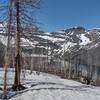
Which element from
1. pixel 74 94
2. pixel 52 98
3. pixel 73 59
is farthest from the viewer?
pixel 73 59

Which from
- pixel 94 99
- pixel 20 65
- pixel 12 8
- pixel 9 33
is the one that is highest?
pixel 12 8

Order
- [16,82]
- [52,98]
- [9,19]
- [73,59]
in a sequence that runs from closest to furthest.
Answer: [52,98] → [9,19] → [16,82] → [73,59]

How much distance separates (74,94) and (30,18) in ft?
26.5

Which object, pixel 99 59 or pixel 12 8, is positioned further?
pixel 99 59

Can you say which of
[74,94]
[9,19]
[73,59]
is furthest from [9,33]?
[73,59]

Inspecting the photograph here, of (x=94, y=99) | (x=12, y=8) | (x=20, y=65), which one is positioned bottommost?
(x=94, y=99)

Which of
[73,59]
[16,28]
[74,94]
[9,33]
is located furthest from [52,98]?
[73,59]

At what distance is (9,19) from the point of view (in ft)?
84.8

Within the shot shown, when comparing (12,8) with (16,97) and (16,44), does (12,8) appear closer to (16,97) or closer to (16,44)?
(16,44)

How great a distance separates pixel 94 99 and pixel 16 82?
8.11 meters

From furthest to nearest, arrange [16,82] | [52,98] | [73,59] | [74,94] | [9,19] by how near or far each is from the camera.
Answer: [73,59] < [16,82] < [9,19] < [74,94] < [52,98]

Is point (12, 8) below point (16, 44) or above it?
above

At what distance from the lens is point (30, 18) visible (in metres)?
29.1

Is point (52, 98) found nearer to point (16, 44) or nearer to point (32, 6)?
point (16, 44)
